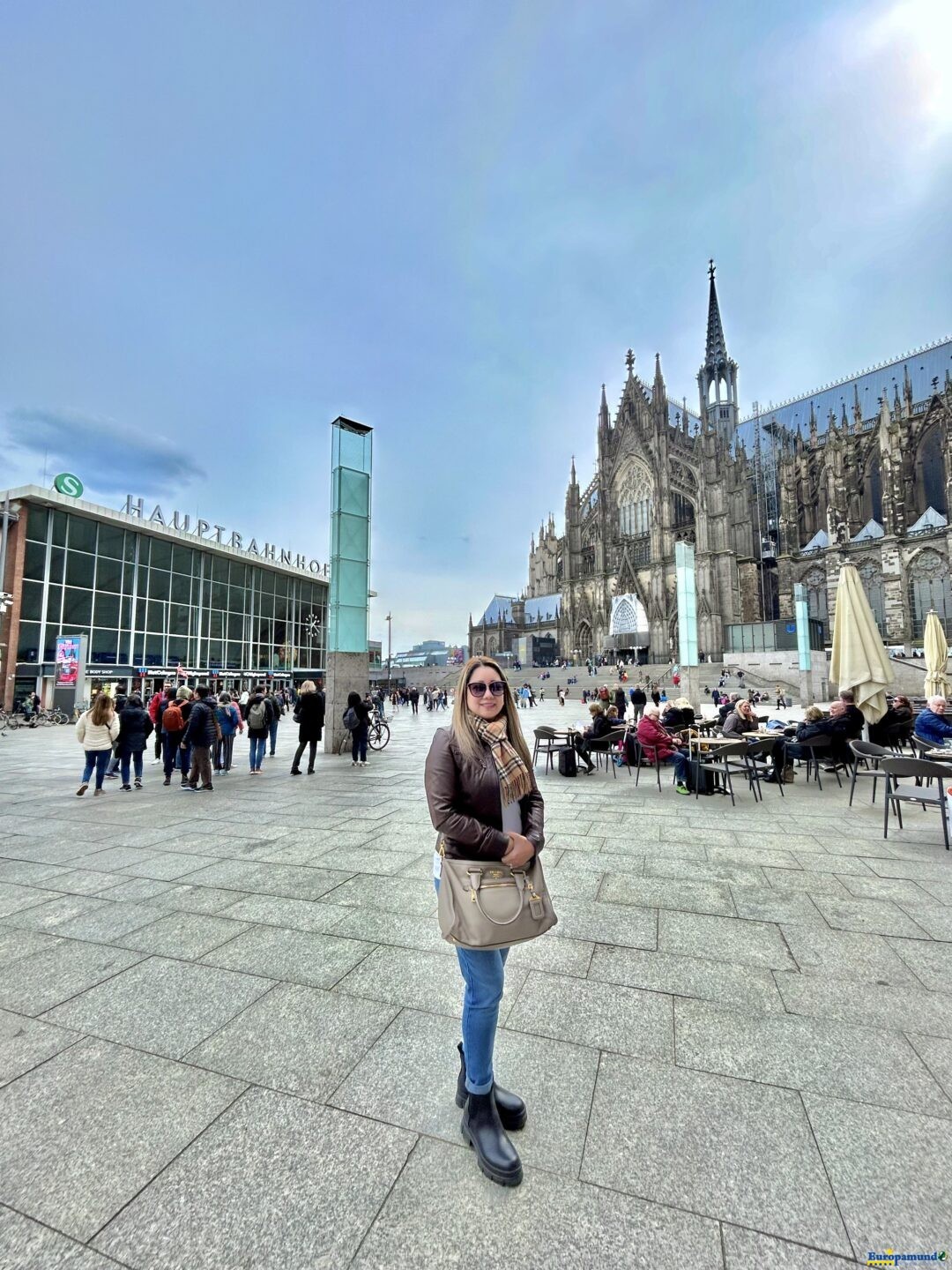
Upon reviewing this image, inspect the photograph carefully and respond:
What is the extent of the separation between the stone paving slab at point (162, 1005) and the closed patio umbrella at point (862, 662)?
329 inches

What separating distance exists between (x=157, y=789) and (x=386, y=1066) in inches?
326

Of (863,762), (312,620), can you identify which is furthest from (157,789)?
(312,620)

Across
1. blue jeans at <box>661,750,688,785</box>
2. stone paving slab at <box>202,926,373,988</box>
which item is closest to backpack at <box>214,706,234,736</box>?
stone paving slab at <box>202,926,373,988</box>

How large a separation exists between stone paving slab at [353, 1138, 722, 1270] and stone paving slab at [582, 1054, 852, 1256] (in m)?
0.09

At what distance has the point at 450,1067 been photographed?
2453mm

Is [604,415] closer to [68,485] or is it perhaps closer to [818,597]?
[818,597]

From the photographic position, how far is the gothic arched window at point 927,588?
42.4 meters

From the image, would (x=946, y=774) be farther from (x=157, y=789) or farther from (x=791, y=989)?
(x=157, y=789)

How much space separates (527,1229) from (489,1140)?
0.27m

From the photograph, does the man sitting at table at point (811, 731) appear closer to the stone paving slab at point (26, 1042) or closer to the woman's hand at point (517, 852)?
the woman's hand at point (517, 852)

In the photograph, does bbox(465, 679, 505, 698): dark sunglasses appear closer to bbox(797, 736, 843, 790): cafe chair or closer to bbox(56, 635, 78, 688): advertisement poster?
bbox(797, 736, 843, 790): cafe chair

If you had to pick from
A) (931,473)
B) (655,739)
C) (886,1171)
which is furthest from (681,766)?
(931,473)

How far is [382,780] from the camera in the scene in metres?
9.68

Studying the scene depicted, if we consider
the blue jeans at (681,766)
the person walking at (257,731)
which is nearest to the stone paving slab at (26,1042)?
the blue jeans at (681,766)
